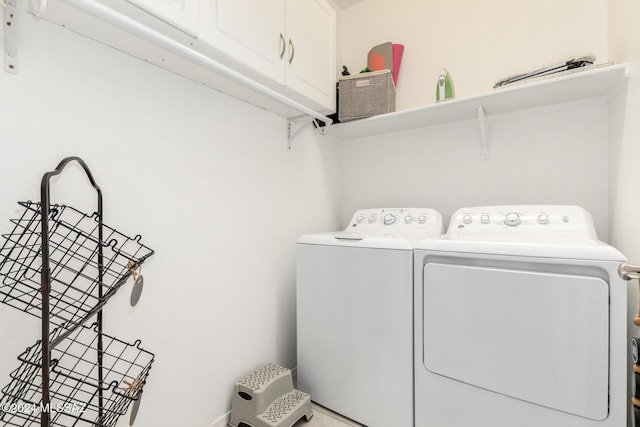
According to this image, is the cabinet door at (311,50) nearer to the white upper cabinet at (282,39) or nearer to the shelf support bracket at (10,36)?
the white upper cabinet at (282,39)

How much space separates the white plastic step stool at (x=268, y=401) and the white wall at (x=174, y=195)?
0.10 metres

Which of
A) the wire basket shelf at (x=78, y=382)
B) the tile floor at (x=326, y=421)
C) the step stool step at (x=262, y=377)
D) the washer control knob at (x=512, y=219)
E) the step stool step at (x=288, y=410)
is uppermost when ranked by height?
the washer control knob at (x=512, y=219)

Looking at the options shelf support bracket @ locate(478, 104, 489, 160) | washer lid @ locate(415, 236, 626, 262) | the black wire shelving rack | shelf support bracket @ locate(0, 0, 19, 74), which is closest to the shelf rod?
shelf support bracket @ locate(0, 0, 19, 74)

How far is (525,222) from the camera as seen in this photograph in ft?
4.81

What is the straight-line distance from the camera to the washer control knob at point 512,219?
149cm

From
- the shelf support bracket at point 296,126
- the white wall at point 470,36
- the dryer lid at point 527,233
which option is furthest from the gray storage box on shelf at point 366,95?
the dryer lid at point 527,233

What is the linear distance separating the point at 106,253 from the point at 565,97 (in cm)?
232

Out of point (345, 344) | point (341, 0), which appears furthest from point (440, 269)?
point (341, 0)

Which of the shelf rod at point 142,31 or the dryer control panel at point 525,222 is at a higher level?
the shelf rod at point 142,31

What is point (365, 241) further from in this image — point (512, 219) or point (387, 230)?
point (512, 219)

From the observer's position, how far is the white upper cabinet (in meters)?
1.20

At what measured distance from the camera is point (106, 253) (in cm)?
113

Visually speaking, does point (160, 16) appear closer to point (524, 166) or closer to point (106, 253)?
point (106, 253)

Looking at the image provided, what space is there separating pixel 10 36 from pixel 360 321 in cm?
172
